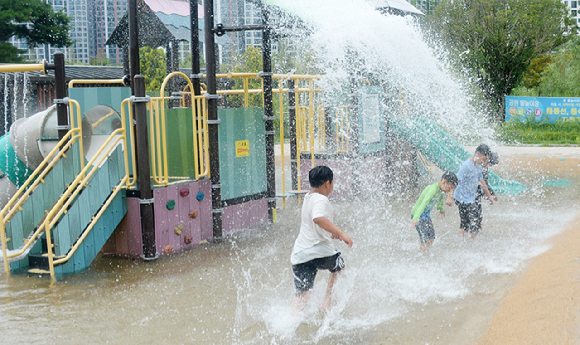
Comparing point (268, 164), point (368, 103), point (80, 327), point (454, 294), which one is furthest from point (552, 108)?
point (80, 327)

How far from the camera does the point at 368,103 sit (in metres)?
12.5

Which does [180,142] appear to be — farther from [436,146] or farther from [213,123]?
[436,146]

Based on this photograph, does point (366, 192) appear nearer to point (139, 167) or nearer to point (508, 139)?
point (139, 167)

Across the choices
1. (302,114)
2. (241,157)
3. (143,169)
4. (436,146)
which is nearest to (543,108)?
(436,146)

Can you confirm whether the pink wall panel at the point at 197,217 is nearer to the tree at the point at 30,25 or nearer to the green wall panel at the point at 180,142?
the green wall panel at the point at 180,142

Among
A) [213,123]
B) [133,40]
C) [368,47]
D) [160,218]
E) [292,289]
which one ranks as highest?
[368,47]

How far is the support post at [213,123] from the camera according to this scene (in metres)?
8.51

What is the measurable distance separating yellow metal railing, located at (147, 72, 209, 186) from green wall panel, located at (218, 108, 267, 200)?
0.33 m

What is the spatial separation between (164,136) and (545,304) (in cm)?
497

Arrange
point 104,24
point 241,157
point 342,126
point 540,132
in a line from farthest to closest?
point 104,24, point 540,132, point 342,126, point 241,157

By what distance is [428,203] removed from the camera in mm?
7086

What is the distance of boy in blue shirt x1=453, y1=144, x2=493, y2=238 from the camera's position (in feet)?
25.3

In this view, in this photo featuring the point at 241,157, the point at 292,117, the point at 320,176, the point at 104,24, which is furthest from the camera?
the point at 104,24

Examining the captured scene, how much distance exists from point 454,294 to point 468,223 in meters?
2.22
